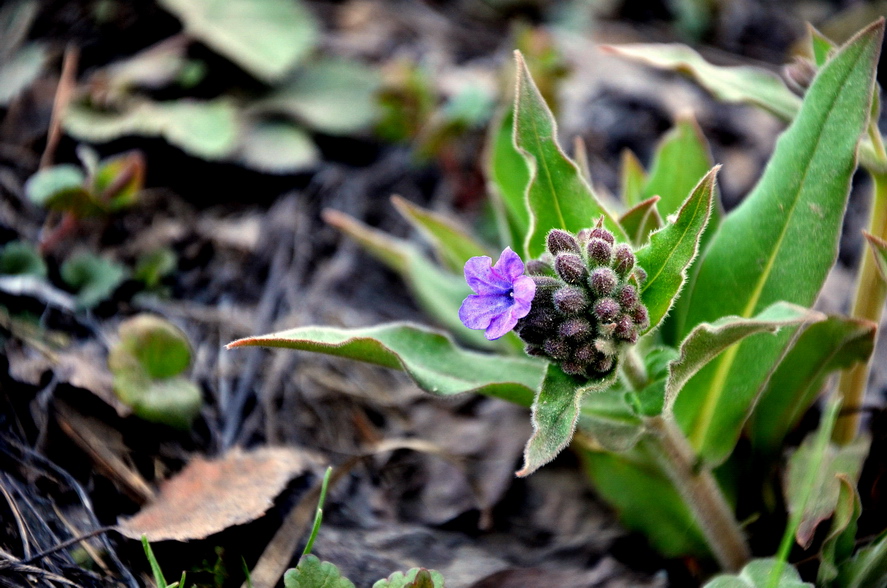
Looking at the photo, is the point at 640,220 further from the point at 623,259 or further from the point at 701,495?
the point at 701,495

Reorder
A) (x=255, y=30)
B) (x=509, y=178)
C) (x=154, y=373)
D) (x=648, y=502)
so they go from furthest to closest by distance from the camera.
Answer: (x=255, y=30) → (x=509, y=178) → (x=154, y=373) → (x=648, y=502)

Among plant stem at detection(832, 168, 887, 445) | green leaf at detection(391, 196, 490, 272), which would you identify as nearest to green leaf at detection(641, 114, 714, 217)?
plant stem at detection(832, 168, 887, 445)

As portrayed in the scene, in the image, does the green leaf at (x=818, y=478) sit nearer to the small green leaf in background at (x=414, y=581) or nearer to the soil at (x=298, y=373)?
the soil at (x=298, y=373)

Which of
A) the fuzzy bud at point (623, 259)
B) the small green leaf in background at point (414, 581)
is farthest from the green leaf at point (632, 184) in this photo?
the small green leaf in background at point (414, 581)

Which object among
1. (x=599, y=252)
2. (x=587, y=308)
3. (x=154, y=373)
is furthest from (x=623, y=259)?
(x=154, y=373)

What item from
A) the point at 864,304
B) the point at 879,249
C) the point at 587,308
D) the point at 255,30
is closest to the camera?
the point at 587,308
